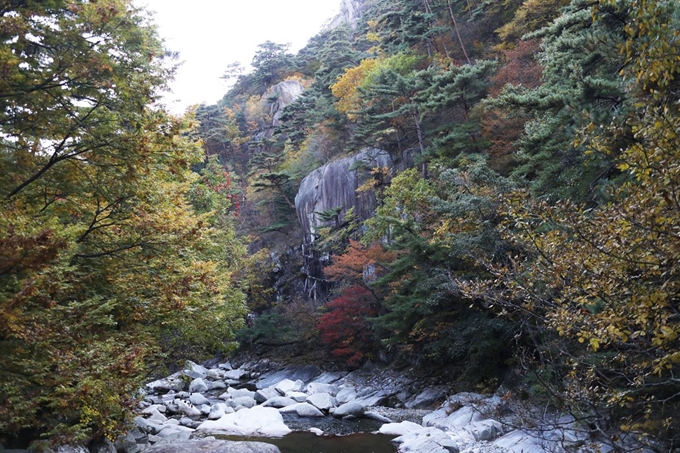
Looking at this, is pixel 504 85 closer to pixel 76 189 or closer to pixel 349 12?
pixel 76 189

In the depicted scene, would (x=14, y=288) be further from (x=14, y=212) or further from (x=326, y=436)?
(x=326, y=436)

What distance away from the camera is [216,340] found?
12.5 meters

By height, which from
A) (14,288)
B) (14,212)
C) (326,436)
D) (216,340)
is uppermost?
(14,212)

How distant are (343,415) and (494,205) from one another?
793cm

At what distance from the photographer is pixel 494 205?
12.4 metres

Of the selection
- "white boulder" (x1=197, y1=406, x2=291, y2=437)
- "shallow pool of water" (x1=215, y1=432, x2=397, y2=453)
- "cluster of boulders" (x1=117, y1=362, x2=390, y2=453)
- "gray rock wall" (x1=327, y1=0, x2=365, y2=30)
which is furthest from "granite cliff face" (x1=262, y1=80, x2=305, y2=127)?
"shallow pool of water" (x1=215, y1=432, x2=397, y2=453)

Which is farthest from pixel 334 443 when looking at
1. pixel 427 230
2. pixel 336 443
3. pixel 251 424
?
pixel 427 230

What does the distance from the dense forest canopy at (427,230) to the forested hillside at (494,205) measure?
57mm

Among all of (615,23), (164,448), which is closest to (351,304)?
(164,448)

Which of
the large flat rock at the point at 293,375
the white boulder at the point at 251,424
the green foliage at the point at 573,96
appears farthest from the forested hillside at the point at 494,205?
the white boulder at the point at 251,424

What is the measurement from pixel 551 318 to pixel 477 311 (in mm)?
9868

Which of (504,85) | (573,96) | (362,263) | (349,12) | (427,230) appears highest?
(349,12)

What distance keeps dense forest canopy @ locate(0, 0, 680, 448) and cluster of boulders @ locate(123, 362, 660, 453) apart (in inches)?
33.3

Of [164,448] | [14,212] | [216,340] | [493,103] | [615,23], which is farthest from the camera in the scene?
[216,340]
